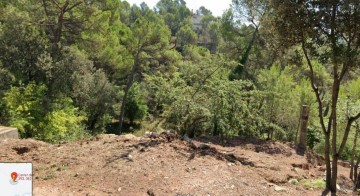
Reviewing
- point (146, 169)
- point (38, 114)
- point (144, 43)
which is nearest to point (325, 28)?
point (146, 169)

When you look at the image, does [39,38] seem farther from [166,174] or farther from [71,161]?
[166,174]

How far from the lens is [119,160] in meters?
6.59

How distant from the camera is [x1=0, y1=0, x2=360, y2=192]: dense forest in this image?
6504mm

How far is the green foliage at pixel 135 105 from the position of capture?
26.5 meters

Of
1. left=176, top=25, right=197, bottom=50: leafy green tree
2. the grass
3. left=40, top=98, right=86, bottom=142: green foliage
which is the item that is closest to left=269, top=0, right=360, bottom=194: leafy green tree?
the grass

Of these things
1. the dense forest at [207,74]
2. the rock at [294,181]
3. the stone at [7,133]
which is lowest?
the rock at [294,181]

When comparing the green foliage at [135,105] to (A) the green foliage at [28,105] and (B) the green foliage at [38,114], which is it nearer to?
(B) the green foliage at [38,114]

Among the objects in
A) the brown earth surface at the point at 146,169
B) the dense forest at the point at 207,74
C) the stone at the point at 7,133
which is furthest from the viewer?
the stone at the point at 7,133

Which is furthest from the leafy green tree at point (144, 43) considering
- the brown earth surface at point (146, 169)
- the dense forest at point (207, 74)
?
the brown earth surface at point (146, 169)

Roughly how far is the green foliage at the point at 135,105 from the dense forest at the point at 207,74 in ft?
11.5

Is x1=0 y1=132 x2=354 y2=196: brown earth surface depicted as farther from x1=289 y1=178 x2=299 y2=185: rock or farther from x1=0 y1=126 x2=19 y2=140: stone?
x1=0 y1=126 x2=19 y2=140: stone

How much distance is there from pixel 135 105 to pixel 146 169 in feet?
68.4

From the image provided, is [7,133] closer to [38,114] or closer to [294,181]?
[38,114]

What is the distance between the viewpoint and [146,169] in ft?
20.7
